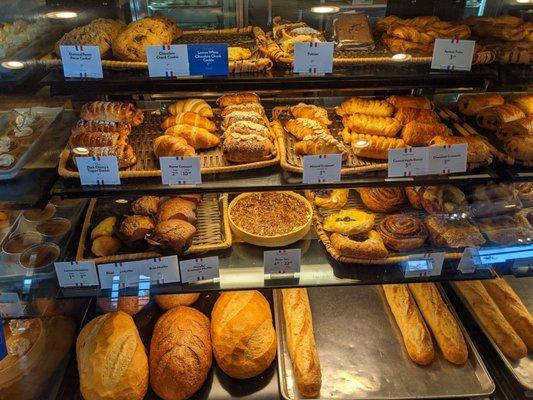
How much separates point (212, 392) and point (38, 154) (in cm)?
131

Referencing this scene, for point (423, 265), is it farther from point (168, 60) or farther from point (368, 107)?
point (168, 60)

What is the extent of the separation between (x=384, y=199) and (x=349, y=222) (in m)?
0.26

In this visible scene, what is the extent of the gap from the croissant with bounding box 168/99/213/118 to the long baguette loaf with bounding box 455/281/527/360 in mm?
1631

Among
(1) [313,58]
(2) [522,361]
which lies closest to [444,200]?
(2) [522,361]

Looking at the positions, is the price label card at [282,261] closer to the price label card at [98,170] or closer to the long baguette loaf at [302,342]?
the long baguette loaf at [302,342]

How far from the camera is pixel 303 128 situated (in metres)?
2.17

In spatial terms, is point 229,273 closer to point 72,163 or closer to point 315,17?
point 72,163

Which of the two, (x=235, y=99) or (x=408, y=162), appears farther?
(x=235, y=99)

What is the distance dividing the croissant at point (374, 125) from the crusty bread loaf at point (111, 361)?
1.40 meters

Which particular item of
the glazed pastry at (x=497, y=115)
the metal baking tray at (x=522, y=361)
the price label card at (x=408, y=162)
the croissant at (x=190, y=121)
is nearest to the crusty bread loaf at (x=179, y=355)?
the croissant at (x=190, y=121)

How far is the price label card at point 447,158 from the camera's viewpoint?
6.49 ft

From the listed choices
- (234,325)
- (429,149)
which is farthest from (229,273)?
(429,149)

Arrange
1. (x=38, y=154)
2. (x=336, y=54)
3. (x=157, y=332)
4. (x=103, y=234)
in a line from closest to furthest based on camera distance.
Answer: (x=336, y=54) → (x=38, y=154) → (x=103, y=234) → (x=157, y=332)

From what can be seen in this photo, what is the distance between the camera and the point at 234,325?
2.31 meters
